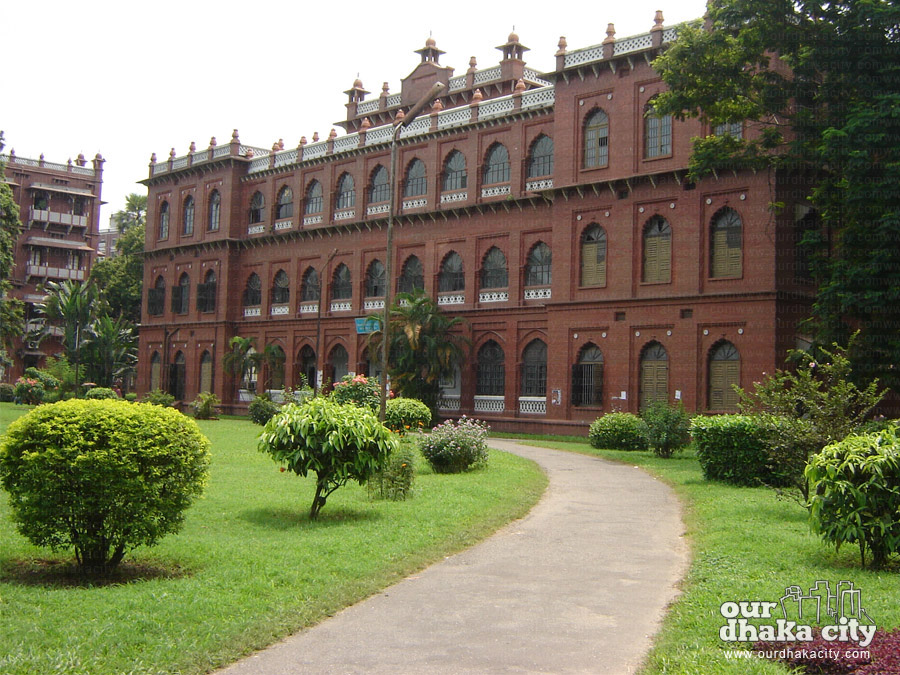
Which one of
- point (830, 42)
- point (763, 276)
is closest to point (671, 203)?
point (763, 276)

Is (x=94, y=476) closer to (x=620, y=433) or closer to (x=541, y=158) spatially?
(x=620, y=433)

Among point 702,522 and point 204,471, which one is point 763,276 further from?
point 204,471

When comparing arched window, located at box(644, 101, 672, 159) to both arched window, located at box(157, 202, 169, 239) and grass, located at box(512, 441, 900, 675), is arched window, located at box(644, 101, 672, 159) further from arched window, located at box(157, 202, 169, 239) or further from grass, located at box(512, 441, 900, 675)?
arched window, located at box(157, 202, 169, 239)

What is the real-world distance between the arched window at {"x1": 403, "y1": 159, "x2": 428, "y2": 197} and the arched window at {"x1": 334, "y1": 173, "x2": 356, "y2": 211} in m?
2.83

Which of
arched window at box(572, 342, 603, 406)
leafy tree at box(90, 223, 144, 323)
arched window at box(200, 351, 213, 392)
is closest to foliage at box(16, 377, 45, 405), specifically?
arched window at box(200, 351, 213, 392)

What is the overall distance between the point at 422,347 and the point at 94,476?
2403 cm

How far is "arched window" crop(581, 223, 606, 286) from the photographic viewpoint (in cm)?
2877

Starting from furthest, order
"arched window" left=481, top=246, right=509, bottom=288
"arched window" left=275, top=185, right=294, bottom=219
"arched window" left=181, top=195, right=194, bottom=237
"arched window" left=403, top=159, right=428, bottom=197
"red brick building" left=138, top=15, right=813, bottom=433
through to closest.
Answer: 1. "arched window" left=181, top=195, right=194, bottom=237
2. "arched window" left=275, top=185, right=294, bottom=219
3. "arched window" left=403, top=159, right=428, bottom=197
4. "arched window" left=481, top=246, right=509, bottom=288
5. "red brick building" left=138, top=15, right=813, bottom=433

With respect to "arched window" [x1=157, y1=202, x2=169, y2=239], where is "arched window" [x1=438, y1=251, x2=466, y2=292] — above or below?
below

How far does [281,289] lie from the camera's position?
41.6 metres

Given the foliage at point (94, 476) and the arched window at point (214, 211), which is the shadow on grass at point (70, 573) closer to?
the foliage at point (94, 476)

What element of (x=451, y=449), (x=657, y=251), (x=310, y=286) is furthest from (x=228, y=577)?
(x=310, y=286)

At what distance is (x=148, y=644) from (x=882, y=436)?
7.00m

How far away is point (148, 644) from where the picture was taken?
20.4 feet
